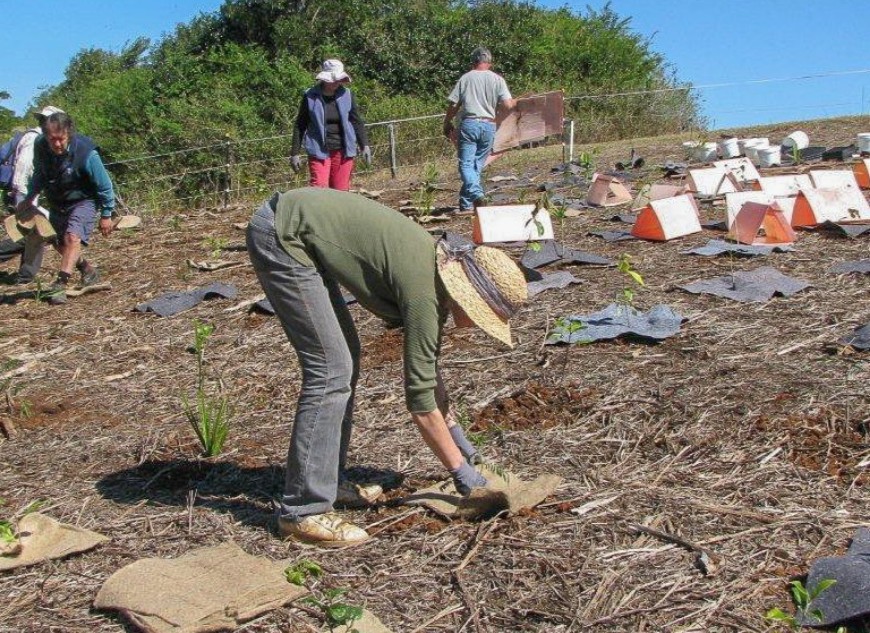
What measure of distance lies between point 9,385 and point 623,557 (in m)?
3.88

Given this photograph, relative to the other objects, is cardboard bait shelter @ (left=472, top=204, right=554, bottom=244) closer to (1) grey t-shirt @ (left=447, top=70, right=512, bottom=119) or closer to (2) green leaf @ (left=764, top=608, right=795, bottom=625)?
(1) grey t-shirt @ (left=447, top=70, right=512, bottom=119)

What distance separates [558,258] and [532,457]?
10.6 ft

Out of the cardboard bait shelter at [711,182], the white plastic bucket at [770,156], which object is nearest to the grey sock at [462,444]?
the cardboard bait shelter at [711,182]

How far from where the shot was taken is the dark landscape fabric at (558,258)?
22.9 ft

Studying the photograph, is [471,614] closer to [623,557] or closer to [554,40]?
[623,557]

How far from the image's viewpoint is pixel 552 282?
6.44 metres

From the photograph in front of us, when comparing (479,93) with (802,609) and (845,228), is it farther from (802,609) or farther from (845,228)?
(802,609)

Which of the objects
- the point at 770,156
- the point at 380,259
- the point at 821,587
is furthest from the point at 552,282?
the point at 770,156

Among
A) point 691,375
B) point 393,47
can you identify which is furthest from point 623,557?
point 393,47

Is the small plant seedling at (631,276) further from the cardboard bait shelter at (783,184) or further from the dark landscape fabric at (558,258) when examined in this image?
the cardboard bait shelter at (783,184)

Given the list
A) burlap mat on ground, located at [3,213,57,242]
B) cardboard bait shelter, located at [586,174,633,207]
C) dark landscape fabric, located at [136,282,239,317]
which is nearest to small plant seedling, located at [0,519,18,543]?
dark landscape fabric, located at [136,282,239,317]

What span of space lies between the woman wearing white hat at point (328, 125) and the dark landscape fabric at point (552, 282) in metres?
2.62

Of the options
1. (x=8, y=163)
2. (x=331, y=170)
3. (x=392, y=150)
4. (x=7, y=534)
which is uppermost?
(x=8, y=163)

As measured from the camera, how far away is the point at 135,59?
29.1 m
